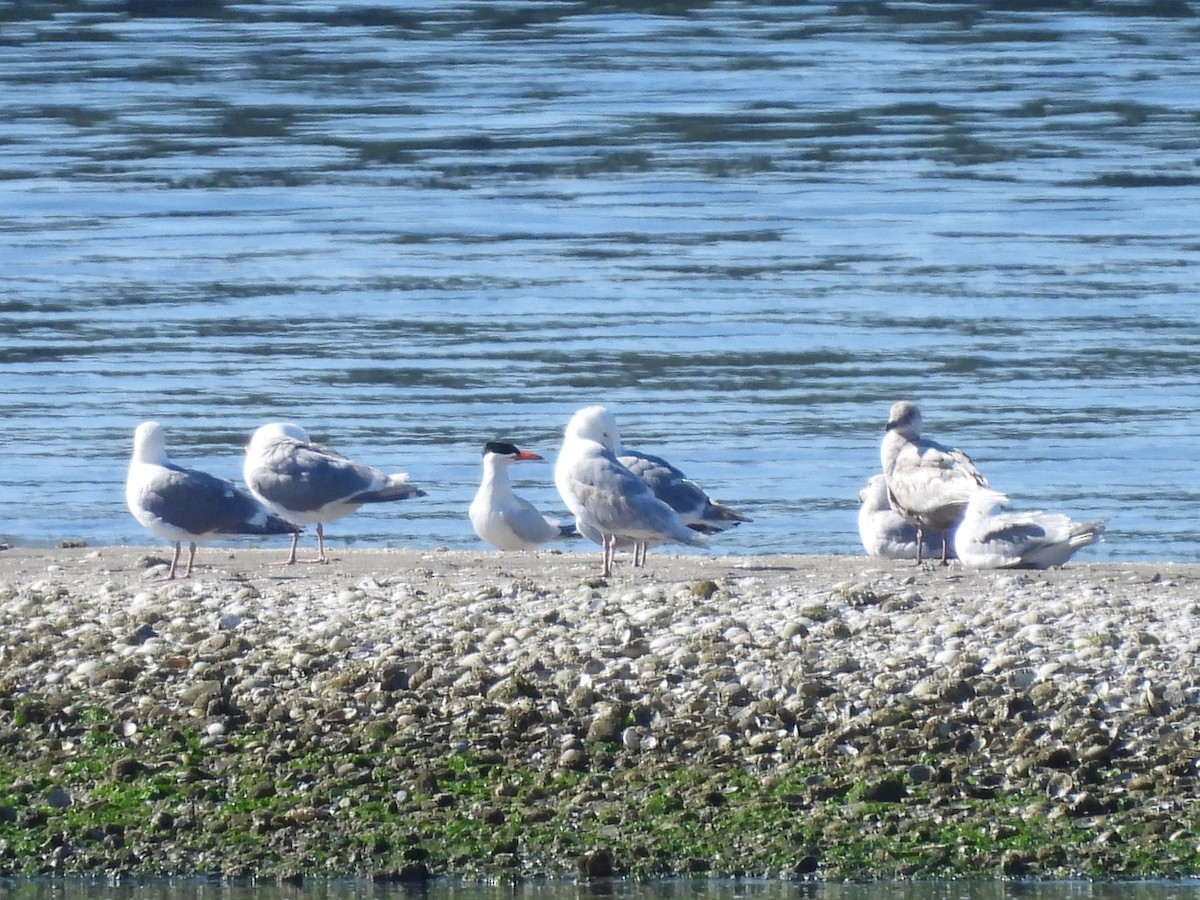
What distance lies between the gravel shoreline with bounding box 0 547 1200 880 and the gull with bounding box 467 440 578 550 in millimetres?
3018

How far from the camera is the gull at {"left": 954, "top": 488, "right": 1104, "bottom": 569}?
12.3m

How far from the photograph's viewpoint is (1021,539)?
12297 millimetres

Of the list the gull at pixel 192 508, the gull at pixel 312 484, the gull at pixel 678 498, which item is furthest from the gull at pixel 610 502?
the gull at pixel 192 508

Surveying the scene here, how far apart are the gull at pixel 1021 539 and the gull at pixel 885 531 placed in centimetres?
113

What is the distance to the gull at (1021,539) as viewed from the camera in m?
12.3

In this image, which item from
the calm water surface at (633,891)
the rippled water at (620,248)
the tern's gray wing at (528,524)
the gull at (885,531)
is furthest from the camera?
the rippled water at (620,248)

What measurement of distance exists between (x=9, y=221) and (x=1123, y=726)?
2250 cm

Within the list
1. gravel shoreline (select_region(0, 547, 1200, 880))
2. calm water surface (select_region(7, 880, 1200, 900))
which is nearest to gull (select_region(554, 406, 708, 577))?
gravel shoreline (select_region(0, 547, 1200, 880))

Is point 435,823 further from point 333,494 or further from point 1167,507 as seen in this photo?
point 1167,507

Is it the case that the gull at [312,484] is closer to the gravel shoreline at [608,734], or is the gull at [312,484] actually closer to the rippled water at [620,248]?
the rippled water at [620,248]

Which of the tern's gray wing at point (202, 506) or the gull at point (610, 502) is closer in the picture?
the gull at point (610, 502)

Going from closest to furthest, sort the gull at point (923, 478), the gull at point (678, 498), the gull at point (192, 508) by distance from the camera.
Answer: the gull at point (192, 508), the gull at point (923, 478), the gull at point (678, 498)

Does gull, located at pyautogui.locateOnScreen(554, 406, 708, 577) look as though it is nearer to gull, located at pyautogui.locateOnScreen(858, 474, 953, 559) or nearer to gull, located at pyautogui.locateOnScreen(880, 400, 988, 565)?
gull, located at pyautogui.locateOnScreen(880, 400, 988, 565)

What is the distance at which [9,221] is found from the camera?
29328 millimetres
